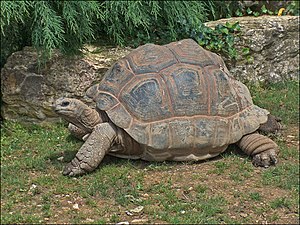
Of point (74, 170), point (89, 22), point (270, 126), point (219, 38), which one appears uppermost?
point (89, 22)

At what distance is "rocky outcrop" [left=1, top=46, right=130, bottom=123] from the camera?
20.4 ft

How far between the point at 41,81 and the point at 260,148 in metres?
2.56

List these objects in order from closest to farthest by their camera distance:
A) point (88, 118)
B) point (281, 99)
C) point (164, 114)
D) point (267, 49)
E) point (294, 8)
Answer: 1. point (164, 114)
2. point (88, 118)
3. point (281, 99)
4. point (267, 49)
5. point (294, 8)

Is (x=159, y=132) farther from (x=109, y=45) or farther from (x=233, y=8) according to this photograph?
(x=233, y=8)

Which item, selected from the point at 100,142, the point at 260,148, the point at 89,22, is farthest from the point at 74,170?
the point at 89,22

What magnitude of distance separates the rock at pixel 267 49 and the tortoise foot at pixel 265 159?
2.27 m

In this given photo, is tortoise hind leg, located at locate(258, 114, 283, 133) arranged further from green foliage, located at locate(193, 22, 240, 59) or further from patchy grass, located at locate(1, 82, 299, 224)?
green foliage, located at locate(193, 22, 240, 59)

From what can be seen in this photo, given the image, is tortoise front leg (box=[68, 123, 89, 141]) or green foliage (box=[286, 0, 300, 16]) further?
green foliage (box=[286, 0, 300, 16])

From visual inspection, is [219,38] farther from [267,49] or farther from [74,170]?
[74,170]

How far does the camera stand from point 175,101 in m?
5.15

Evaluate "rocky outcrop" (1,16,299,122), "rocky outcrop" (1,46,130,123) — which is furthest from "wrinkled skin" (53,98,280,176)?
"rocky outcrop" (1,46,130,123)

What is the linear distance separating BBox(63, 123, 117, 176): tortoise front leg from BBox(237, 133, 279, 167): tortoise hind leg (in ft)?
4.23

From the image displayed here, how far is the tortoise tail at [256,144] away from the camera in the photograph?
525 cm

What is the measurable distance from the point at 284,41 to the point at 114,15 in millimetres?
2505
